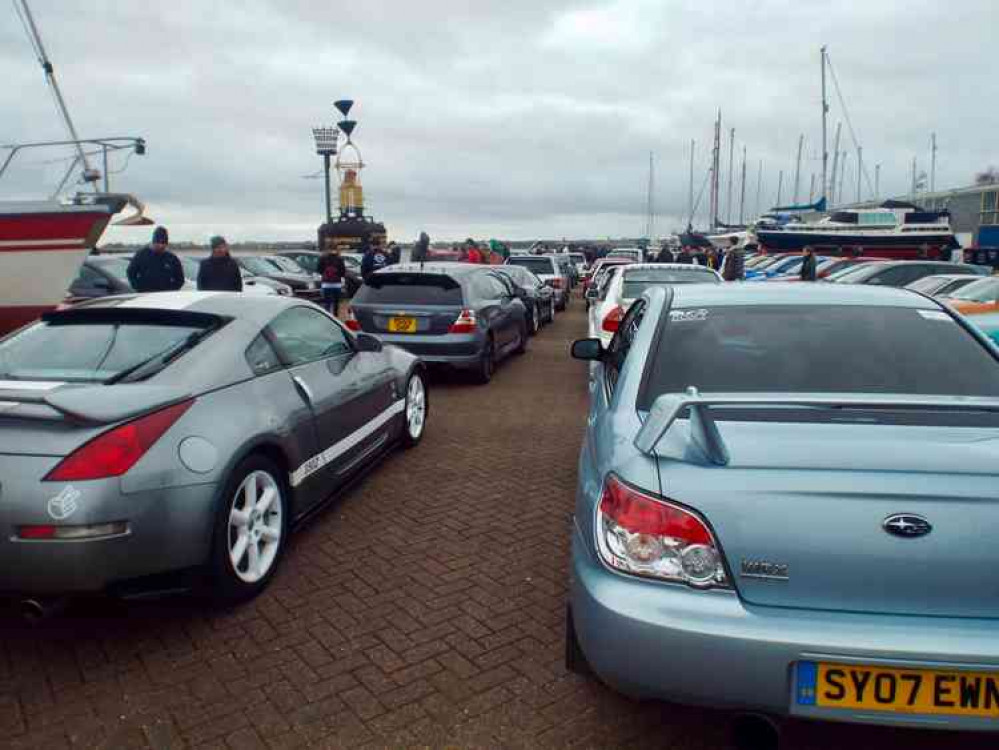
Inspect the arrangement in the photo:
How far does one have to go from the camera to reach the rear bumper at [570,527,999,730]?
6.20 ft

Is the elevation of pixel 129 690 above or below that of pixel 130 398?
below

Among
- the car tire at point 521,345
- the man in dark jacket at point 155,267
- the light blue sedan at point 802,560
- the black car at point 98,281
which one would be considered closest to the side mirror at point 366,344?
the light blue sedan at point 802,560

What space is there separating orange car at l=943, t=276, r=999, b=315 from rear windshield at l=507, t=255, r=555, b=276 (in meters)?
12.1

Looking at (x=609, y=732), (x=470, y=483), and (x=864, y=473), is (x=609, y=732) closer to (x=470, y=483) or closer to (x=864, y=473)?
(x=864, y=473)

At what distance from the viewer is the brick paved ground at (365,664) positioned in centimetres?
256

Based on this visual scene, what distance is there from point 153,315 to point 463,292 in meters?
5.28

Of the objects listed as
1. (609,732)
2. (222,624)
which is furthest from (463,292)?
(609,732)

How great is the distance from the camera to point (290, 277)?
20.7 m

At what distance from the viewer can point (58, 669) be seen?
2961 millimetres

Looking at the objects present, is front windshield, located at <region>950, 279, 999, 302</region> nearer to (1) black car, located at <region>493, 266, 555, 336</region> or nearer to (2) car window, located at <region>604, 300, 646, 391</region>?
(1) black car, located at <region>493, 266, 555, 336</region>

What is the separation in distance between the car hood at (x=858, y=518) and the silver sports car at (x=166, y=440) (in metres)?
2.06

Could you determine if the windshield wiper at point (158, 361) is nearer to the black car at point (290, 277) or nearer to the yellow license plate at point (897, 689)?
the yellow license plate at point (897, 689)

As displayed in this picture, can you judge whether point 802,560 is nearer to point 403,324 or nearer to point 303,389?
point 303,389

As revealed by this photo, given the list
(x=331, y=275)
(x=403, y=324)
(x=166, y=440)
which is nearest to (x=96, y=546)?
(x=166, y=440)
